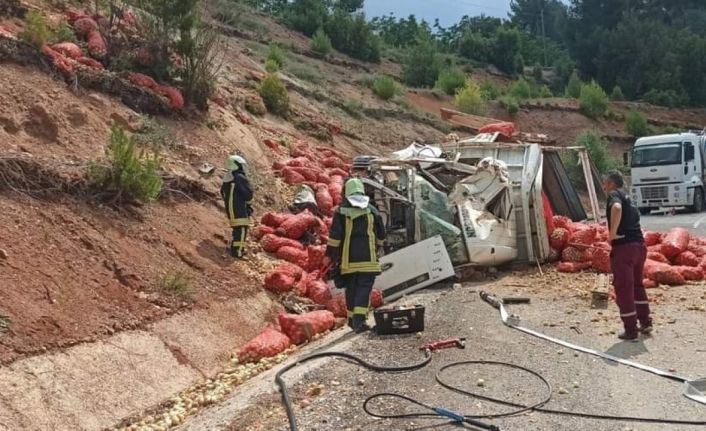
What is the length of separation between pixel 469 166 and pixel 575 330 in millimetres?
5079

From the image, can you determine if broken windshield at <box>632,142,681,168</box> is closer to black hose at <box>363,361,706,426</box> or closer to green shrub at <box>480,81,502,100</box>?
green shrub at <box>480,81,502,100</box>

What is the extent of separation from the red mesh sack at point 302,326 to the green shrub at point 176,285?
117 centimetres

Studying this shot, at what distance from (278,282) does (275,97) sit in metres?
10.7

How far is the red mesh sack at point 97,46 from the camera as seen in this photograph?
48.0ft

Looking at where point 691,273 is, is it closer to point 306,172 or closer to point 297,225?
point 297,225

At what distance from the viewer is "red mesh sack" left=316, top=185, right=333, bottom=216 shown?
14222 millimetres

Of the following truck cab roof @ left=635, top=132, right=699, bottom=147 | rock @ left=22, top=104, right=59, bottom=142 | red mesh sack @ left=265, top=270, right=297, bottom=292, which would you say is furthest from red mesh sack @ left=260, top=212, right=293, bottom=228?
truck cab roof @ left=635, top=132, right=699, bottom=147

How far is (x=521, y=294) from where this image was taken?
10.8 meters

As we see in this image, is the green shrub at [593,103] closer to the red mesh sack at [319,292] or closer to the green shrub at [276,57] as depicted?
the green shrub at [276,57]

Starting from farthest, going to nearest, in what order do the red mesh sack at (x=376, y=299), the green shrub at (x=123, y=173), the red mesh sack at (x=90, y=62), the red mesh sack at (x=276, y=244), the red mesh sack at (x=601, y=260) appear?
the red mesh sack at (x=90, y=62), the red mesh sack at (x=276, y=244), the red mesh sack at (x=601, y=260), the red mesh sack at (x=376, y=299), the green shrub at (x=123, y=173)

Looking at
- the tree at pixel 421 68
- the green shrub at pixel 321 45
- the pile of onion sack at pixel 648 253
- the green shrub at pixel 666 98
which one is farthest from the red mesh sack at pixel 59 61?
the green shrub at pixel 666 98

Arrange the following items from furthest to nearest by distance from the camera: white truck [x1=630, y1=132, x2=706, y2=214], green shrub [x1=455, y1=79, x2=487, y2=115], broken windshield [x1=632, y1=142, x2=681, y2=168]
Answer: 1. green shrub [x1=455, y1=79, x2=487, y2=115]
2. broken windshield [x1=632, y1=142, x2=681, y2=168]
3. white truck [x1=630, y1=132, x2=706, y2=214]

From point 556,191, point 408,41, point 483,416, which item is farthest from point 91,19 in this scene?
point 408,41

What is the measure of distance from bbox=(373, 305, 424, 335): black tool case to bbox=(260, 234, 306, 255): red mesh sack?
3891mm
